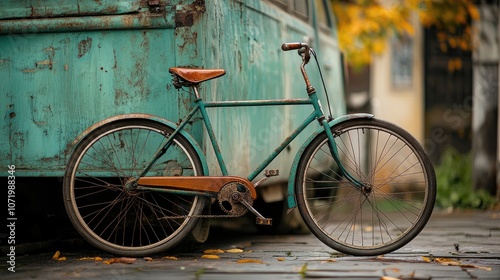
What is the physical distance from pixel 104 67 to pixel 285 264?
1.54m

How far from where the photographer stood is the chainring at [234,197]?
5816 mm

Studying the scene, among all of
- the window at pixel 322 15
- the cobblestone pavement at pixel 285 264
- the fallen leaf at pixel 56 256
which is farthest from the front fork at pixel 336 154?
the window at pixel 322 15

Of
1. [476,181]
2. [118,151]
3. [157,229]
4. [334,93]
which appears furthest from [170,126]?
[476,181]

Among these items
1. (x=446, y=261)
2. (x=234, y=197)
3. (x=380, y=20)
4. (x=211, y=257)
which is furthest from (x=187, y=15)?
(x=380, y=20)

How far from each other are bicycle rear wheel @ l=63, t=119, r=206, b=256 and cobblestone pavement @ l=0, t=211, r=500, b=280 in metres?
0.16

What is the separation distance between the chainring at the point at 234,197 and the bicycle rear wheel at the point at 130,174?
0.11 metres

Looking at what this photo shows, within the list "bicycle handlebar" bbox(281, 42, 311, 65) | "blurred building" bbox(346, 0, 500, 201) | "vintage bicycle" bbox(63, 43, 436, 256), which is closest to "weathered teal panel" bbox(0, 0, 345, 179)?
"vintage bicycle" bbox(63, 43, 436, 256)

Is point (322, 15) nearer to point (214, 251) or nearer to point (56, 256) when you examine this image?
point (214, 251)

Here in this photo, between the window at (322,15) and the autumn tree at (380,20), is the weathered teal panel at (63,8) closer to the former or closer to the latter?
the window at (322,15)

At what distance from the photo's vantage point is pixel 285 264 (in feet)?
18.0

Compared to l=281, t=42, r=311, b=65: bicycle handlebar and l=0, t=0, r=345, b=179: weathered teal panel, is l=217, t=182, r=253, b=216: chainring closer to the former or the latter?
l=0, t=0, r=345, b=179: weathered teal panel

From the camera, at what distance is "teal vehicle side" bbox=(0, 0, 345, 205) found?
5891mm

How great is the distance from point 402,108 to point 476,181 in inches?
444

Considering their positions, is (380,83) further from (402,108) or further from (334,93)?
(334,93)
